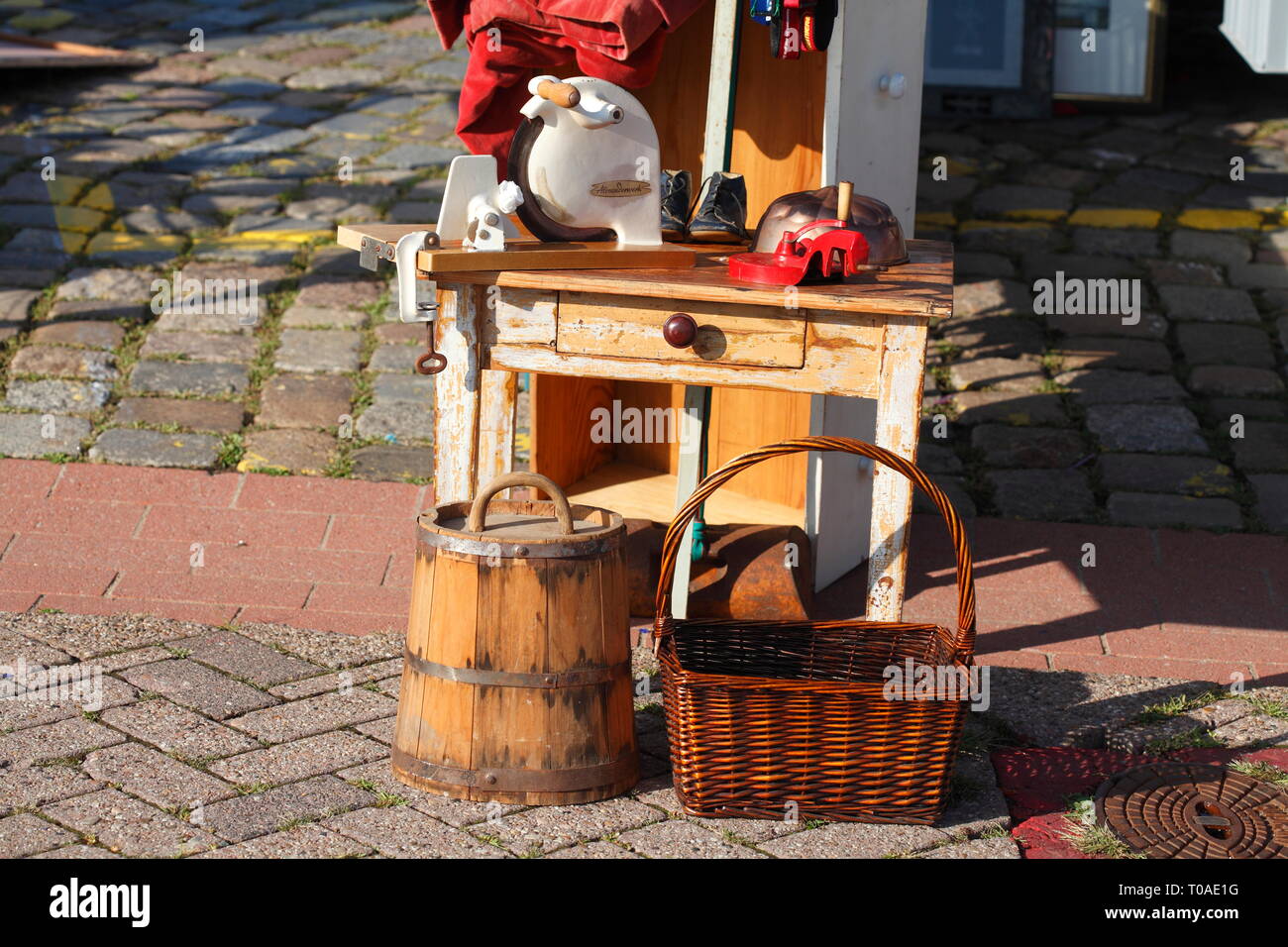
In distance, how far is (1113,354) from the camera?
677 centimetres

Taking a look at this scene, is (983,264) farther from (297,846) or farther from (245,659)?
(297,846)

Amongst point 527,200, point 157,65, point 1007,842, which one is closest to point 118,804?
point 527,200

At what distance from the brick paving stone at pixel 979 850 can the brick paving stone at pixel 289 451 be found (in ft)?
9.57

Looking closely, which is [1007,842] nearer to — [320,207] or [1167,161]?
[320,207]

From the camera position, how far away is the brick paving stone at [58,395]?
19.6 feet

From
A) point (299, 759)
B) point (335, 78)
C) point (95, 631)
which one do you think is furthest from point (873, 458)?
point (335, 78)

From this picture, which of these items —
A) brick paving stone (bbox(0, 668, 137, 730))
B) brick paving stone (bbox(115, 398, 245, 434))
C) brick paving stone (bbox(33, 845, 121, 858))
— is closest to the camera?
brick paving stone (bbox(33, 845, 121, 858))

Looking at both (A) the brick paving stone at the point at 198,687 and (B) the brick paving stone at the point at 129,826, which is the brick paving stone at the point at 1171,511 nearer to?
(A) the brick paving stone at the point at 198,687

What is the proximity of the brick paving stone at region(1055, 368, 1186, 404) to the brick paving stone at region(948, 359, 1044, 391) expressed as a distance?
0.12 m

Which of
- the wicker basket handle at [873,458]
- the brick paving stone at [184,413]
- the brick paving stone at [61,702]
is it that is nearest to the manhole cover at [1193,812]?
the wicker basket handle at [873,458]

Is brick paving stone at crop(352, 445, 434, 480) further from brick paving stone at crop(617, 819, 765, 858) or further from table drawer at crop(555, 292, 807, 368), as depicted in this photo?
brick paving stone at crop(617, 819, 765, 858)

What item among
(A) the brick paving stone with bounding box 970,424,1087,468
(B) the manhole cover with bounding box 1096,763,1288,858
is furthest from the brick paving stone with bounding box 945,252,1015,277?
(B) the manhole cover with bounding box 1096,763,1288,858

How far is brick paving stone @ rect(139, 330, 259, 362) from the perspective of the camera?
6.41 metres

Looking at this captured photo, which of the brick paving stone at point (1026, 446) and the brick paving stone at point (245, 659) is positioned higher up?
the brick paving stone at point (1026, 446)
